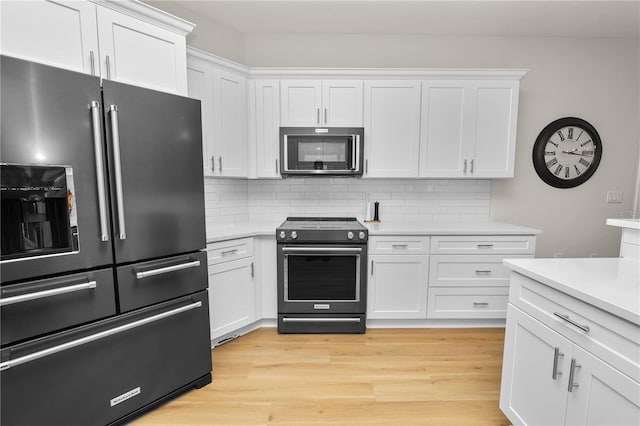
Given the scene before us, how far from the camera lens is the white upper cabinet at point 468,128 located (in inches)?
111

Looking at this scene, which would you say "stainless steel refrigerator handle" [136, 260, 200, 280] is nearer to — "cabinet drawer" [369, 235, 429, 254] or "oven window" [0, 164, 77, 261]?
"oven window" [0, 164, 77, 261]

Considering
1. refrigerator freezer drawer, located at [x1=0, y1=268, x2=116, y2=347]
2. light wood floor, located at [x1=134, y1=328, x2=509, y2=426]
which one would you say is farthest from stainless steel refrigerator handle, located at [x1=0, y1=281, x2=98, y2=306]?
light wood floor, located at [x1=134, y1=328, x2=509, y2=426]

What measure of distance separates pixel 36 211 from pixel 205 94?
1.58m

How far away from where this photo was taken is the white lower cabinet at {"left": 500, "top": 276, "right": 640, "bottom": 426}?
96 cm

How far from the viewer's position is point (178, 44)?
1930 millimetres

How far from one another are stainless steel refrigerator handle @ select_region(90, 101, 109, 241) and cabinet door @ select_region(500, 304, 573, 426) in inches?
82.3

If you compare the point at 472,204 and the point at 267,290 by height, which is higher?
the point at 472,204

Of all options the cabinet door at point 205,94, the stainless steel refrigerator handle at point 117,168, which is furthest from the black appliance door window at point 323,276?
the stainless steel refrigerator handle at point 117,168

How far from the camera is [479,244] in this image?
2.67m

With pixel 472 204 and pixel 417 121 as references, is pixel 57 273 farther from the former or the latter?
pixel 472 204

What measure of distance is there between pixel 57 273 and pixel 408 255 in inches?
95.3

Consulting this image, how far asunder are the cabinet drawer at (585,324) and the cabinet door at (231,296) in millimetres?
1993

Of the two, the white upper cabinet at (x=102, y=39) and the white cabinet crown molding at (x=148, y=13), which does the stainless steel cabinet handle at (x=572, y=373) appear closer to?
the white upper cabinet at (x=102, y=39)

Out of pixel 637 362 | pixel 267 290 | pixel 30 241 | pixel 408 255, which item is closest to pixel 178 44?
pixel 30 241
